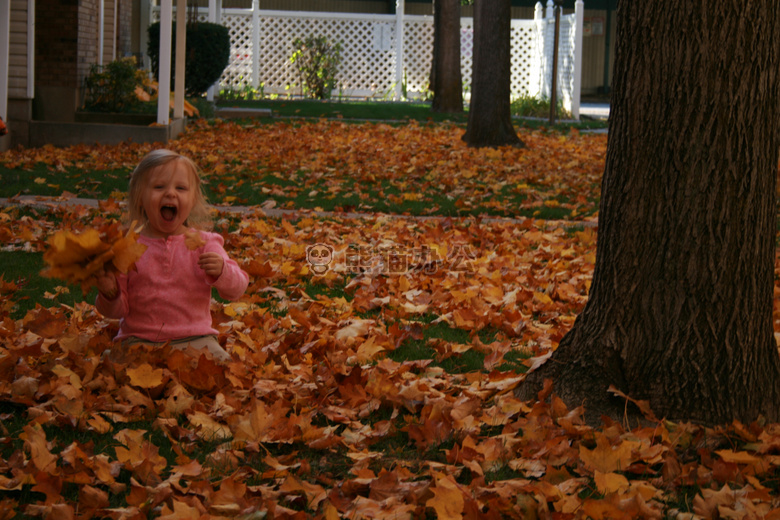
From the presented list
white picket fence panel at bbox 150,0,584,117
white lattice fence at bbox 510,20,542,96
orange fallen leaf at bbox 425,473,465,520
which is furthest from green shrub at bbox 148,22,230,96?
orange fallen leaf at bbox 425,473,465,520

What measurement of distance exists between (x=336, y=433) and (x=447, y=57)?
16481mm

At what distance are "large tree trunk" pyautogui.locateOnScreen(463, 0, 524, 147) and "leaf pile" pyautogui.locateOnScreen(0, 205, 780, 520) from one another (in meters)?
8.51

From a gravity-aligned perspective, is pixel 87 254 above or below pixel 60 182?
below

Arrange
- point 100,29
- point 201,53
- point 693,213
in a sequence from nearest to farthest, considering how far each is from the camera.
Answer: point 693,213 → point 100,29 → point 201,53

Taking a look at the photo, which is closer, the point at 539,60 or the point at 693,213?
the point at 693,213

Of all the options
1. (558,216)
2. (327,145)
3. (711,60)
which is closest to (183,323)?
(711,60)

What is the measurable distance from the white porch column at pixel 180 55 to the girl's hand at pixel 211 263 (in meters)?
10.2

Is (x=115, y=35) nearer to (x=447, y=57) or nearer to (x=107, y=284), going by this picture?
(x=447, y=57)

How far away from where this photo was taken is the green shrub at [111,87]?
12664 millimetres

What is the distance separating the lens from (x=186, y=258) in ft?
10.9

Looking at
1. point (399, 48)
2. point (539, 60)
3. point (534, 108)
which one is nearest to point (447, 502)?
point (534, 108)

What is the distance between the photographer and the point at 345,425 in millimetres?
2914

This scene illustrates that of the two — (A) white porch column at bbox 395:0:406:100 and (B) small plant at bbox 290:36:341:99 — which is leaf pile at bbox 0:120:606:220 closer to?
(B) small plant at bbox 290:36:341:99

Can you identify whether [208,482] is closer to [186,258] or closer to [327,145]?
[186,258]
